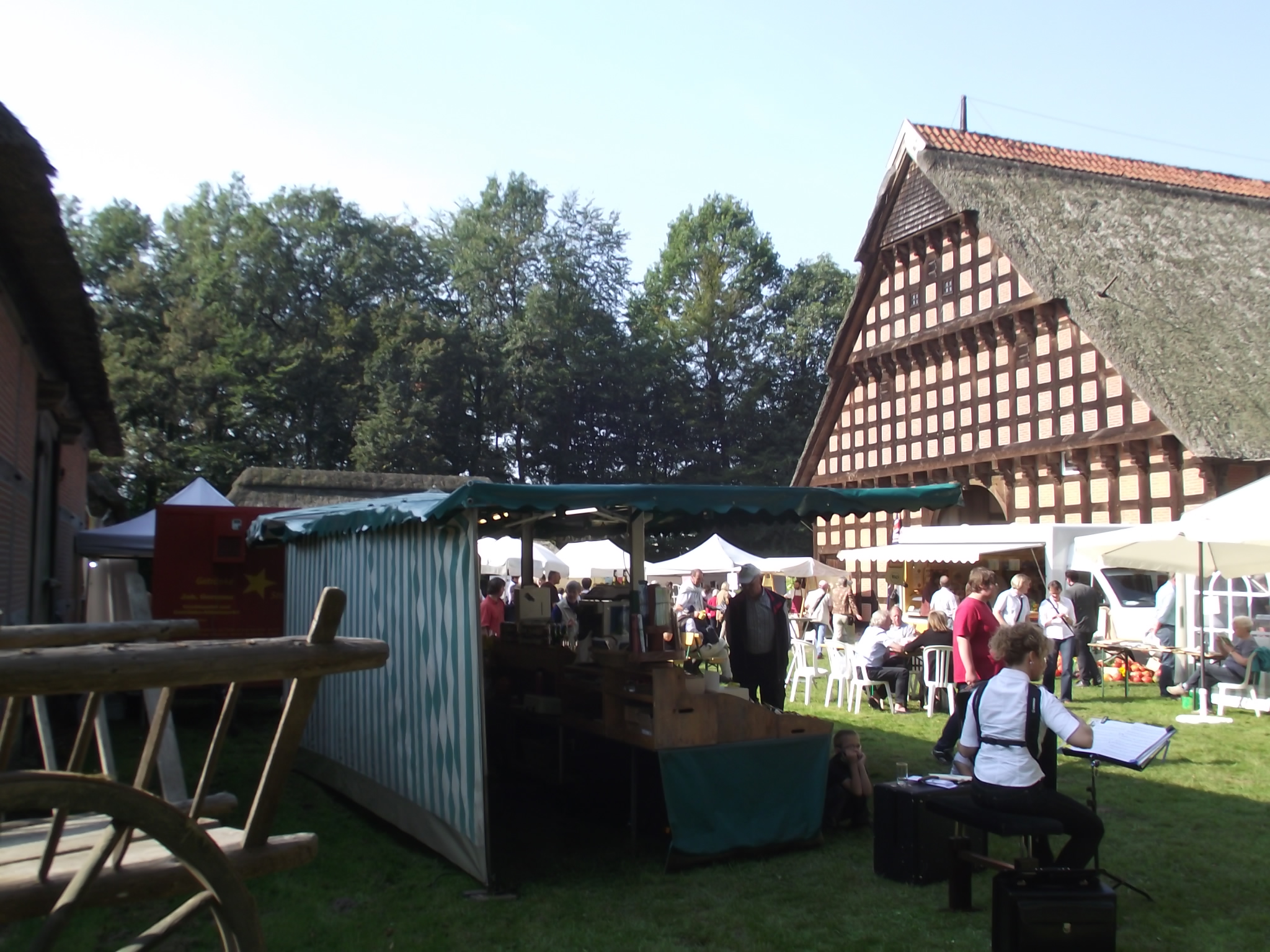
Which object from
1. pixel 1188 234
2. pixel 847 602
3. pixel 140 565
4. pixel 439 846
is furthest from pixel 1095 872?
pixel 1188 234

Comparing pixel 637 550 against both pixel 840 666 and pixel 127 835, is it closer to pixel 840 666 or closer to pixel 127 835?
pixel 840 666

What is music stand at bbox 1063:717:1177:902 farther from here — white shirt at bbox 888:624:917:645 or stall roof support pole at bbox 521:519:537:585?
white shirt at bbox 888:624:917:645

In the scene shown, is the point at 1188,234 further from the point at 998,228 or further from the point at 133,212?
the point at 133,212

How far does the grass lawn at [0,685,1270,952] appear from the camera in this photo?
4.95 metres

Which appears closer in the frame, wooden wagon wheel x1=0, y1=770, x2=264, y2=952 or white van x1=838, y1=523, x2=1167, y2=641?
wooden wagon wheel x1=0, y1=770, x2=264, y2=952

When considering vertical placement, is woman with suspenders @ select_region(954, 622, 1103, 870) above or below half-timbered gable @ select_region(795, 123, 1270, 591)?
below

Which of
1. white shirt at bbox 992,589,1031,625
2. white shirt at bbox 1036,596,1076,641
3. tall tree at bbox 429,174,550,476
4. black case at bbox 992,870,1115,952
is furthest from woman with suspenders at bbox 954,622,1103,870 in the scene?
tall tree at bbox 429,174,550,476

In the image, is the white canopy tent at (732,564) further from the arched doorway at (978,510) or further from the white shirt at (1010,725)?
the white shirt at (1010,725)

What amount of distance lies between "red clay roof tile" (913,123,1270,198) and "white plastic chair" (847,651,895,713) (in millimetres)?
15500

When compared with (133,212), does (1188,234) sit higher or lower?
lower

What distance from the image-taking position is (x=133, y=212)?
3947 cm

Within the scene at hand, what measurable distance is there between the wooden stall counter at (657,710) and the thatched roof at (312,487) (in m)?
6.41

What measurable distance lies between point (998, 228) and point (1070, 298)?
2.47 m

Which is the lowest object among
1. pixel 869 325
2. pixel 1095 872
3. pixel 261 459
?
pixel 1095 872
